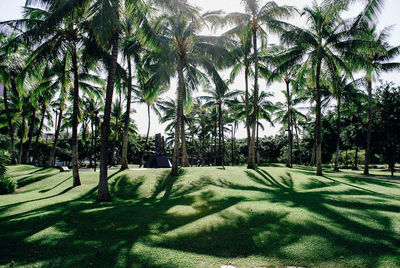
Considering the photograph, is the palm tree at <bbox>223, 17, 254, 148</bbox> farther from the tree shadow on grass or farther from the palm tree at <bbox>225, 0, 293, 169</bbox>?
the tree shadow on grass

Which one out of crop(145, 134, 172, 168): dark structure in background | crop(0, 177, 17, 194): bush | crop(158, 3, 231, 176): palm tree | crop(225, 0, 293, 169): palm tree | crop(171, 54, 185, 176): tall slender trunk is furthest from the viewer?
crop(145, 134, 172, 168): dark structure in background

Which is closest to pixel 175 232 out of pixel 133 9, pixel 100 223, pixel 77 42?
pixel 100 223

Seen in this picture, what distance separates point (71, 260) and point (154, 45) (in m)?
9.17

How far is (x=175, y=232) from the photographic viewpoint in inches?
263

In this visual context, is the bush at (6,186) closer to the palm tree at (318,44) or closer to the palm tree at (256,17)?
the palm tree at (256,17)

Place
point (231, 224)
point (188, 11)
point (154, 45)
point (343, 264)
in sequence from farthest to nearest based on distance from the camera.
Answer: point (188, 11), point (154, 45), point (231, 224), point (343, 264)

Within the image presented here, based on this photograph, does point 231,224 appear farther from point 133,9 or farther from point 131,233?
point 133,9

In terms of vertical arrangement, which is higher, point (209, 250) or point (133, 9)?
point (133, 9)

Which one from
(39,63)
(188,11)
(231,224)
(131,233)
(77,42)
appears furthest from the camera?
(188,11)

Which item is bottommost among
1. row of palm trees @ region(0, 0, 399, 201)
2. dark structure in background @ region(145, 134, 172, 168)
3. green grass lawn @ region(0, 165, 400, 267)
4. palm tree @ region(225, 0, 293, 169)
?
green grass lawn @ region(0, 165, 400, 267)

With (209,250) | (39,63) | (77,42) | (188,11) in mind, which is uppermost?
(188,11)

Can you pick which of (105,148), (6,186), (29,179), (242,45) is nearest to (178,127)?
(105,148)

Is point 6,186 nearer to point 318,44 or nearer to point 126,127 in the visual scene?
point 126,127

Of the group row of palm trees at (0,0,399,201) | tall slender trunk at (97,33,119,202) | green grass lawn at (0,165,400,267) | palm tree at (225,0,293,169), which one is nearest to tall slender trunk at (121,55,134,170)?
row of palm trees at (0,0,399,201)
